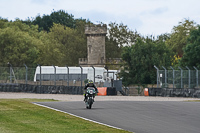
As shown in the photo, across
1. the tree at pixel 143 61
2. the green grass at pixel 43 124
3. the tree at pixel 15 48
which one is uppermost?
the tree at pixel 15 48

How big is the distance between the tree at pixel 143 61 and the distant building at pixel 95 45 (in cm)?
2650

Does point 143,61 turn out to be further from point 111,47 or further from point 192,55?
point 111,47

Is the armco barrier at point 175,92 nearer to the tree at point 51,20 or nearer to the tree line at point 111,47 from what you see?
the tree line at point 111,47

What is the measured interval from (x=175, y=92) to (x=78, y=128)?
96.1 ft

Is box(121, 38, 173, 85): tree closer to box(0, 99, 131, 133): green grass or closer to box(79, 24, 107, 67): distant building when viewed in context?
box(79, 24, 107, 67): distant building

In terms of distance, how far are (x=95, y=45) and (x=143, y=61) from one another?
3173 centimetres

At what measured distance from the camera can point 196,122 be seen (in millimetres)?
18609

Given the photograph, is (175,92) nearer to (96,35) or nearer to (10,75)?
(10,75)

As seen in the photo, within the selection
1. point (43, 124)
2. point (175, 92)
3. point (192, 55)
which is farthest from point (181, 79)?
point (43, 124)

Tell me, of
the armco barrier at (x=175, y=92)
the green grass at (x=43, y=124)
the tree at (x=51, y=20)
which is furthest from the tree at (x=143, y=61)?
the tree at (x=51, y=20)

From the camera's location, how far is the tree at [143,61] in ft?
228

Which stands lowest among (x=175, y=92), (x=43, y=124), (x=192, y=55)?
(x=43, y=124)

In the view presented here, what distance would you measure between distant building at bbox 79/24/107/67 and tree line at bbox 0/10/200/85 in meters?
7.05

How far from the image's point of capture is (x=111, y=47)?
387 feet
